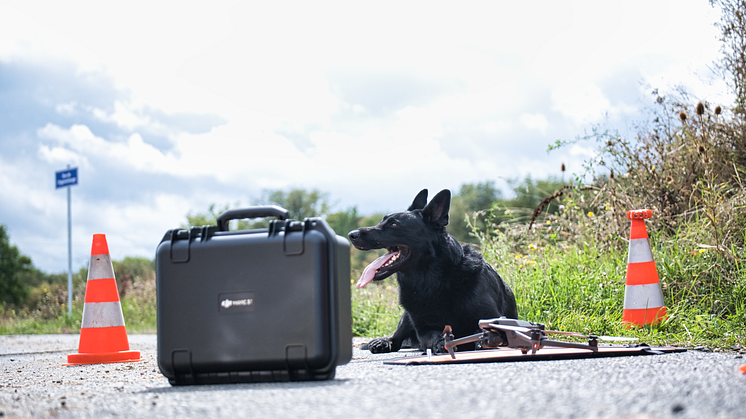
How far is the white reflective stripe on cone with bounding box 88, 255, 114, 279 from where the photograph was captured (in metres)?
4.78

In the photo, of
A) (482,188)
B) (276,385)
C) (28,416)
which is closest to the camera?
(28,416)

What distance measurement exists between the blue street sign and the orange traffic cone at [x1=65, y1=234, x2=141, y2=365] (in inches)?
349

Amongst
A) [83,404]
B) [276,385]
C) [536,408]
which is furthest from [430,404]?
[83,404]

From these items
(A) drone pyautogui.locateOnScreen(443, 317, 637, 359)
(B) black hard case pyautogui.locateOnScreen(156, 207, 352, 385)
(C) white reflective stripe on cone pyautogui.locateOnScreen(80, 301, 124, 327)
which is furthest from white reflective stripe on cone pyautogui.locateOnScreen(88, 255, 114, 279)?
(A) drone pyautogui.locateOnScreen(443, 317, 637, 359)

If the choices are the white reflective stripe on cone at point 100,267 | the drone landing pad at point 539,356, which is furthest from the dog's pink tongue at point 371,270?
the white reflective stripe on cone at point 100,267

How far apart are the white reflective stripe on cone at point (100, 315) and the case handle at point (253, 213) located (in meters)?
2.49

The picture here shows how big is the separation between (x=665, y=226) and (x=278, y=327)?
17.8ft

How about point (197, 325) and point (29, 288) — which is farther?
point (29, 288)

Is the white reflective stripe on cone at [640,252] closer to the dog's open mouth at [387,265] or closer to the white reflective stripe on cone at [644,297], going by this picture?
the white reflective stripe on cone at [644,297]

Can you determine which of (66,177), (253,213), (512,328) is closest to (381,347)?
(512,328)

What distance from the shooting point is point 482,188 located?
142ft

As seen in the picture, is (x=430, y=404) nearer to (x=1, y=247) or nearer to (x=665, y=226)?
(x=665, y=226)

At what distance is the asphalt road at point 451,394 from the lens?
5.75ft

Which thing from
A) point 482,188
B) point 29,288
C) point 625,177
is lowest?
point 29,288
